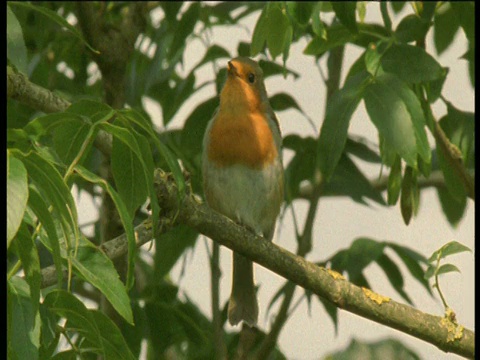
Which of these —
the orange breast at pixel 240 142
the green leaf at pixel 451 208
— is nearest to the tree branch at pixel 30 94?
the orange breast at pixel 240 142

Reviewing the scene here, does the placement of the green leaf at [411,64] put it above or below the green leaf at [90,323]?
above

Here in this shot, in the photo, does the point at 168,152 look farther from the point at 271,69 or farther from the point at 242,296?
the point at 242,296

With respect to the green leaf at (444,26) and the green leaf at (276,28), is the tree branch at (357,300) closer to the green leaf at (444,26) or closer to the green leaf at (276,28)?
the green leaf at (276,28)

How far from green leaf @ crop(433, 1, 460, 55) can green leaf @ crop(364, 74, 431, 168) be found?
1.98 feet

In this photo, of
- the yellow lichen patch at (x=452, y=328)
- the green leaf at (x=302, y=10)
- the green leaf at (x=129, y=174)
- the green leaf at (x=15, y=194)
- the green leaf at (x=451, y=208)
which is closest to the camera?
the green leaf at (x=15, y=194)

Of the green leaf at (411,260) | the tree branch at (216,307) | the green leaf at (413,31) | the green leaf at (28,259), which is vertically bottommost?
the tree branch at (216,307)

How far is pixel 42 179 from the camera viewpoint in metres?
2.42

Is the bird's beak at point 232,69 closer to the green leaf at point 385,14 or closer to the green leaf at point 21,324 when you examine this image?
the green leaf at point 385,14

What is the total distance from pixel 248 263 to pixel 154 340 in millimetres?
1411

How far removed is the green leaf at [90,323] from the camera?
2682 millimetres

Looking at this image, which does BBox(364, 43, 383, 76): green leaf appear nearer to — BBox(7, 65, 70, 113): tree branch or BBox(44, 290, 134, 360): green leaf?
BBox(7, 65, 70, 113): tree branch

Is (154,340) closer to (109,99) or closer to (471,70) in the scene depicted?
(109,99)

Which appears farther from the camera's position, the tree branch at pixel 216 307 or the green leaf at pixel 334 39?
the tree branch at pixel 216 307

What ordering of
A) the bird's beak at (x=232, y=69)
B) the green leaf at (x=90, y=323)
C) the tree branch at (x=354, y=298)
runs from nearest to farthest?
the green leaf at (x=90, y=323) → the tree branch at (x=354, y=298) → the bird's beak at (x=232, y=69)
